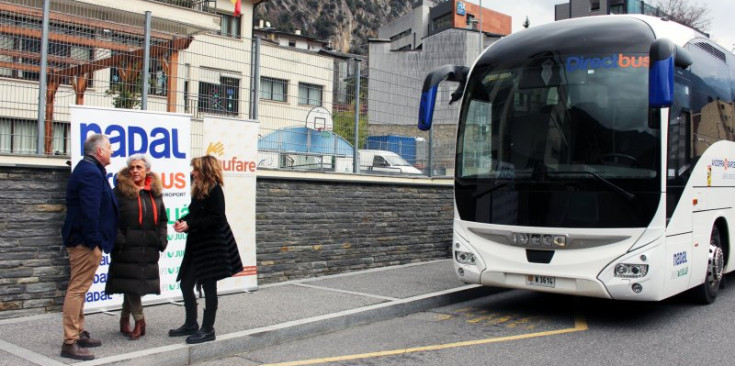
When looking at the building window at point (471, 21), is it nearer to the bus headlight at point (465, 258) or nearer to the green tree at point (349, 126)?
the green tree at point (349, 126)

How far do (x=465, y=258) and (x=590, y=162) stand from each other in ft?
6.33

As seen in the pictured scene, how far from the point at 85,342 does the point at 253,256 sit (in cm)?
319

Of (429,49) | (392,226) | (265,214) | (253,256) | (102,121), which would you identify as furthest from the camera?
(429,49)

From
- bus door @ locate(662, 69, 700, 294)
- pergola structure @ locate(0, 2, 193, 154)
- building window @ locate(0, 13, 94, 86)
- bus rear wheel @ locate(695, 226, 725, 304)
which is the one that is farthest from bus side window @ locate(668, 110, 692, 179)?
building window @ locate(0, 13, 94, 86)

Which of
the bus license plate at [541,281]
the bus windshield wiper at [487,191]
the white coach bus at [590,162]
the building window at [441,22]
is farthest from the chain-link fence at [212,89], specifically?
the building window at [441,22]

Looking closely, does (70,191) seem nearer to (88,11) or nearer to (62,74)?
(62,74)

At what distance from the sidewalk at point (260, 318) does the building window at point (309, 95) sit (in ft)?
8.75

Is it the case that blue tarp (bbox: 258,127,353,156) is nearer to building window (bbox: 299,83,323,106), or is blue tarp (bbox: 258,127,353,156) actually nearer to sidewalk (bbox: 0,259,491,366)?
building window (bbox: 299,83,323,106)

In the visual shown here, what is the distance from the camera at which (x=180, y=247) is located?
814 centimetres

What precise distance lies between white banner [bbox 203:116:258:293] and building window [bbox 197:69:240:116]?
546 mm

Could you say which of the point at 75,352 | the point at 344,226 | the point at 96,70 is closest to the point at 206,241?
the point at 75,352

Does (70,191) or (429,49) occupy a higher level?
(429,49)

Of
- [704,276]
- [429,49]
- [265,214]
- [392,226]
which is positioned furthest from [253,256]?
[429,49]

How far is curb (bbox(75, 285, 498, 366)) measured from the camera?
→ 5.72 meters
